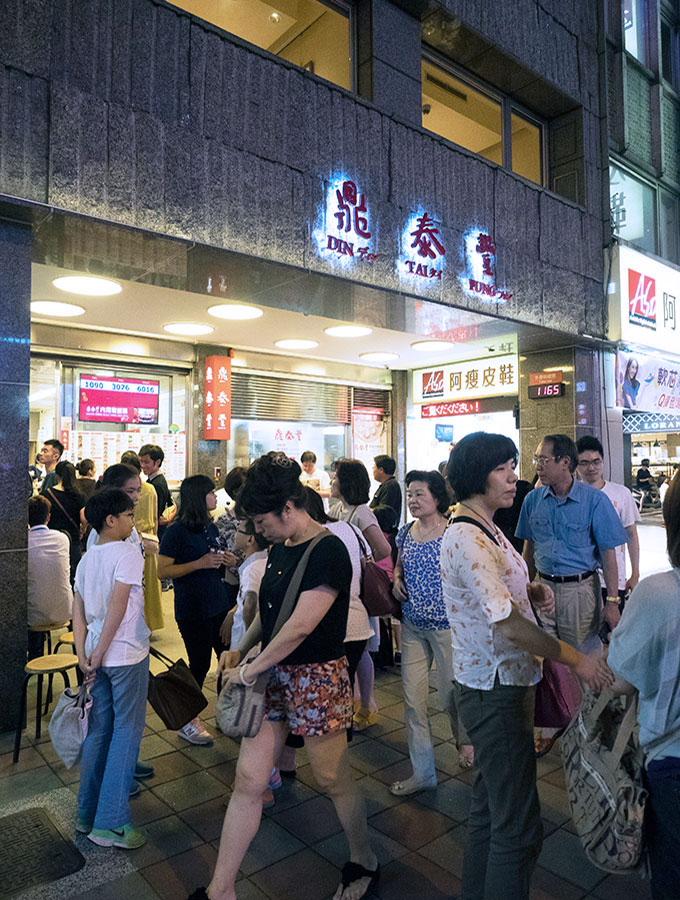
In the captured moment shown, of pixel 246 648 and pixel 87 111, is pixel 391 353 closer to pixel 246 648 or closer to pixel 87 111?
pixel 87 111

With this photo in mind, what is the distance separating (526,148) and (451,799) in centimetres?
887

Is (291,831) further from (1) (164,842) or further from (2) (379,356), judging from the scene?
(2) (379,356)

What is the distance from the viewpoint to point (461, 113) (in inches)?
331

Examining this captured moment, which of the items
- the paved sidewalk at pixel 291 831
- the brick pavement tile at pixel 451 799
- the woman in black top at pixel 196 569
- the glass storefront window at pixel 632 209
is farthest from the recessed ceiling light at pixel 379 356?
the brick pavement tile at pixel 451 799

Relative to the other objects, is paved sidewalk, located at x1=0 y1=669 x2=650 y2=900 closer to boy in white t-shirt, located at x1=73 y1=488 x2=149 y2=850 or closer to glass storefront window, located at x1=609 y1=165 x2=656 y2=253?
boy in white t-shirt, located at x1=73 y1=488 x2=149 y2=850

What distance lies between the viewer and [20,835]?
3062 mm

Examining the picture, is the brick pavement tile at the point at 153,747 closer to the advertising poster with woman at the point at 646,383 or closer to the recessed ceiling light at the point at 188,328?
the recessed ceiling light at the point at 188,328

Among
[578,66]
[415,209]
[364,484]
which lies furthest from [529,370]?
[364,484]

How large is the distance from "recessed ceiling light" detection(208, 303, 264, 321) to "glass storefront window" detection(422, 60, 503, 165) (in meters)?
3.06

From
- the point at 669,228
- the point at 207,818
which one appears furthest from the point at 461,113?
the point at 207,818

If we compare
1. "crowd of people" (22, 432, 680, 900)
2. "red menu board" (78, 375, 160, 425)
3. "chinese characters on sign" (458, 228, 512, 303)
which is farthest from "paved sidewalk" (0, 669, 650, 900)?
"red menu board" (78, 375, 160, 425)

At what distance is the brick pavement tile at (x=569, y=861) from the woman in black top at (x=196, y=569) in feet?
7.06

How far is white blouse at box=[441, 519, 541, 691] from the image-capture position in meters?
2.11

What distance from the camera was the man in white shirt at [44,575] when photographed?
4410 millimetres
